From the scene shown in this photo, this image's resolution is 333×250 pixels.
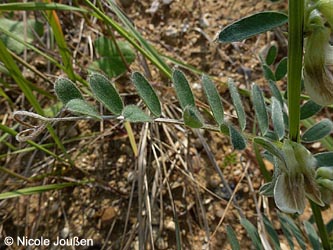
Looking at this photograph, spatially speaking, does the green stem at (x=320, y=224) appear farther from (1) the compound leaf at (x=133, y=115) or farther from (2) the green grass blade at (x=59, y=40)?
(2) the green grass blade at (x=59, y=40)

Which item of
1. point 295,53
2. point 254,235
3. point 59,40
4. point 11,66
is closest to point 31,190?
point 11,66

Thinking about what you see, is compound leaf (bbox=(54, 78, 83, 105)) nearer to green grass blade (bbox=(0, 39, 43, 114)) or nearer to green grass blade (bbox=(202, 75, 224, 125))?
green grass blade (bbox=(202, 75, 224, 125))

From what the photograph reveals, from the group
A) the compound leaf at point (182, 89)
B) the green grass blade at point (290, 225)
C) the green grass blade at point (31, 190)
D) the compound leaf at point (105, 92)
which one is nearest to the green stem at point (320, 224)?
the green grass blade at point (290, 225)

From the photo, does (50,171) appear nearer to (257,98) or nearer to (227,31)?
(257,98)

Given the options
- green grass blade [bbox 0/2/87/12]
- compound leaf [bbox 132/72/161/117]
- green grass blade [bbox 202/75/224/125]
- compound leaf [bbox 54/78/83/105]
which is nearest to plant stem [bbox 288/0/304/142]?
green grass blade [bbox 202/75/224/125]

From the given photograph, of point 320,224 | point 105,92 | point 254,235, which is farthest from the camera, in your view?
point 254,235

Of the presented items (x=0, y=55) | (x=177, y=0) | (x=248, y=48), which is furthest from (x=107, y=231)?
(x=177, y=0)

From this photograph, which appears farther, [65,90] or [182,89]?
[182,89]

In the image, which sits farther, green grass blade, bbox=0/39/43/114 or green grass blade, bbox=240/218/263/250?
green grass blade, bbox=0/39/43/114

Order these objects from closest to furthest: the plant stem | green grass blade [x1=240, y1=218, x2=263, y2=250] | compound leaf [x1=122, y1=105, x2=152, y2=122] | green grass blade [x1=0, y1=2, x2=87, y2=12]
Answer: the plant stem, compound leaf [x1=122, y1=105, x2=152, y2=122], green grass blade [x1=240, y1=218, x2=263, y2=250], green grass blade [x1=0, y1=2, x2=87, y2=12]

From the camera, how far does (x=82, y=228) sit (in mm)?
1682

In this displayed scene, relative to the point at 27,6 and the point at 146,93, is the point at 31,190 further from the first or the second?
the point at 146,93

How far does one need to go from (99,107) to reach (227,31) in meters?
1.11

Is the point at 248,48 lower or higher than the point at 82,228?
higher
